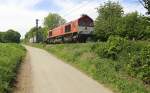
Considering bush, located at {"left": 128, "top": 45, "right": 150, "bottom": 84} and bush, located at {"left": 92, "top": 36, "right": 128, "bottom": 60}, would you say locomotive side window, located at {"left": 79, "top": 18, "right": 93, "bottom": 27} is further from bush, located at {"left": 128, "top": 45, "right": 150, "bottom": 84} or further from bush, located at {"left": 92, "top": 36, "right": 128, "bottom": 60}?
bush, located at {"left": 128, "top": 45, "right": 150, "bottom": 84}

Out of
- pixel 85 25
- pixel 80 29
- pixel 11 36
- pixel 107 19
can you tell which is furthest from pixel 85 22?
pixel 11 36

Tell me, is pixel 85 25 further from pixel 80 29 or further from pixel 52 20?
pixel 52 20

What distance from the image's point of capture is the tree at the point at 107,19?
47844 millimetres

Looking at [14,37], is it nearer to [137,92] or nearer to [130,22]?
[130,22]

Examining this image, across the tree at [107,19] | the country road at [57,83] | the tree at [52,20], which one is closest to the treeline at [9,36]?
the tree at [52,20]

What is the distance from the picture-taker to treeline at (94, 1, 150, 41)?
38938mm

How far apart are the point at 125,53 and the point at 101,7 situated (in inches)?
1196

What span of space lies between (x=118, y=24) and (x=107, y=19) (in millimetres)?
7206

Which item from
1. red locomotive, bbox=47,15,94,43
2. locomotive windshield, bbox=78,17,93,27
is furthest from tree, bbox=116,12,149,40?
locomotive windshield, bbox=78,17,93,27

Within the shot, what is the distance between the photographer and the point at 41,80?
2430cm

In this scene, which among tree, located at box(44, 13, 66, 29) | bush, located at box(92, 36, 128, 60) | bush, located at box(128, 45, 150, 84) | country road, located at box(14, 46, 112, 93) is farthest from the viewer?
tree, located at box(44, 13, 66, 29)

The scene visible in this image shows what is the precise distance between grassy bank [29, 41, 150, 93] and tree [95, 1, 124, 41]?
466 inches

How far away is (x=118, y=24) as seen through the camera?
44.8 meters

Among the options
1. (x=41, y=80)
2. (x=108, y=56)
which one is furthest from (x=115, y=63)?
(x=41, y=80)
